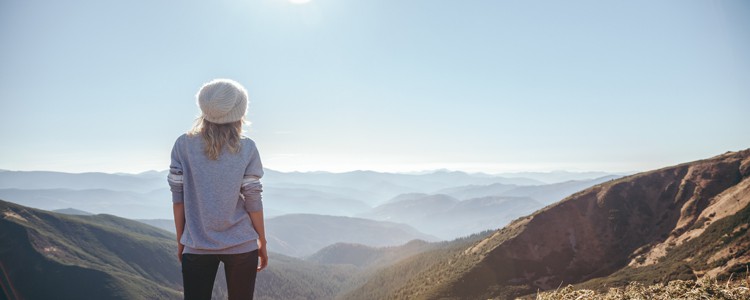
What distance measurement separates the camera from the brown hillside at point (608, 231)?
88.0 meters

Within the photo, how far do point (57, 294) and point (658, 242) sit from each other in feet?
869

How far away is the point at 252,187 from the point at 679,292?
5.88 metres

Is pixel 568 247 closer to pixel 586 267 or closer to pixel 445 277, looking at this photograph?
pixel 586 267

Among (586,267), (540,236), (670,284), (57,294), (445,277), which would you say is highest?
(670,284)

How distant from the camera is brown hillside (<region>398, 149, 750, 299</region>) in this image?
289 feet

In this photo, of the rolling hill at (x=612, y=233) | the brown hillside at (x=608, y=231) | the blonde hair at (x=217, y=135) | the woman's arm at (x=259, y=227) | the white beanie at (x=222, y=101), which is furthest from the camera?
the brown hillside at (x=608, y=231)

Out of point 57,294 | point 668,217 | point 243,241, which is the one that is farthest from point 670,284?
point 57,294

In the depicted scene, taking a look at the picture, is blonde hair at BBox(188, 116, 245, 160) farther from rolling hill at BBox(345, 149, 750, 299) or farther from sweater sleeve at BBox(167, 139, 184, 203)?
rolling hill at BBox(345, 149, 750, 299)

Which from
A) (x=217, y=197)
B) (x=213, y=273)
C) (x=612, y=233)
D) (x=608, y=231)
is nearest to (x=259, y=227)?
(x=217, y=197)

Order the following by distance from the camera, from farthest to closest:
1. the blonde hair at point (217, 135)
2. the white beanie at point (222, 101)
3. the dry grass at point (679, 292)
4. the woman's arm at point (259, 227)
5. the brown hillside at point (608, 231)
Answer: the brown hillside at point (608, 231) → the woman's arm at point (259, 227) → the white beanie at point (222, 101) → the blonde hair at point (217, 135) → the dry grass at point (679, 292)

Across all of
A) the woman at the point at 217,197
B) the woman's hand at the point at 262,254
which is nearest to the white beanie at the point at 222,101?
the woman at the point at 217,197

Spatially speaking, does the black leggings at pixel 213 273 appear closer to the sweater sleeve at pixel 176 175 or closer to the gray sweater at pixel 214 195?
the gray sweater at pixel 214 195

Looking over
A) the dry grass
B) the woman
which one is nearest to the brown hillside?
the dry grass

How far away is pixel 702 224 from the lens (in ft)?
274
